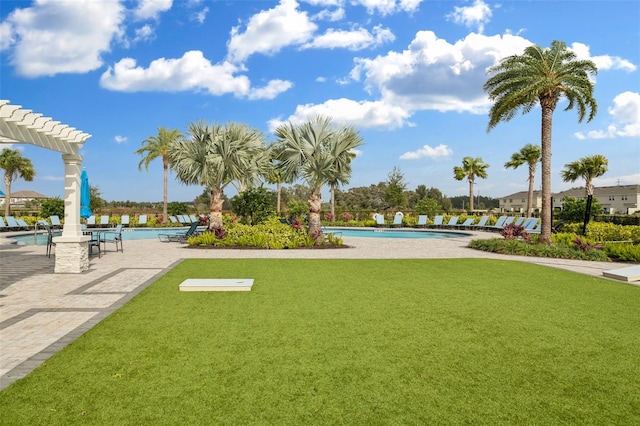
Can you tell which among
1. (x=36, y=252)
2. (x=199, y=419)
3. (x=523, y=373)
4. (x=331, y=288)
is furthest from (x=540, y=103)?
(x=36, y=252)

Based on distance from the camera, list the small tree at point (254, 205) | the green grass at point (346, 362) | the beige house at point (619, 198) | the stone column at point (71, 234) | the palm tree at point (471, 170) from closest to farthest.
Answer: the green grass at point (346, 362) < the stone column at point (71, 234) < the small tree at point (254, 205) < the palm tree at point (471, 170) < the beige house at point (619, 198)

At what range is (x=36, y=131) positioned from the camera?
8391mm

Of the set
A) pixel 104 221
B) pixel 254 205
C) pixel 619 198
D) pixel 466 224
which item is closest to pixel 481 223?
pixel 466 224

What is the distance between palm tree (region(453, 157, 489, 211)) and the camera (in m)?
48.5

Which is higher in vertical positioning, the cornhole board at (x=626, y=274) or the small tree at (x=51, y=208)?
the small tree at (x=51, y=208)

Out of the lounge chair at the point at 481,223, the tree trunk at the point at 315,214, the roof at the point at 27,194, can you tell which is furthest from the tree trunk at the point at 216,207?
the roof at the point at 27,194

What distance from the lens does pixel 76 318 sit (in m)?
5.93

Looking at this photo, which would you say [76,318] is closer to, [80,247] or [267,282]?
[267,282]

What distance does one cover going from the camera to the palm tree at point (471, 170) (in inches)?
1911

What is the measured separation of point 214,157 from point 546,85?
1364 centimetres

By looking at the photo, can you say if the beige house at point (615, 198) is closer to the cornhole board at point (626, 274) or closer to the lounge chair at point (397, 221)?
the lounge chair at point (397, 221)

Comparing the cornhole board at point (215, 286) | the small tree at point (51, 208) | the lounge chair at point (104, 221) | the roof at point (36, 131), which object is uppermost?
the roof at point (36, 131)

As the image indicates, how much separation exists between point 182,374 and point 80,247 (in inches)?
297

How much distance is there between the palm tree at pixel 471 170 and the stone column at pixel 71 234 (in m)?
44.8
